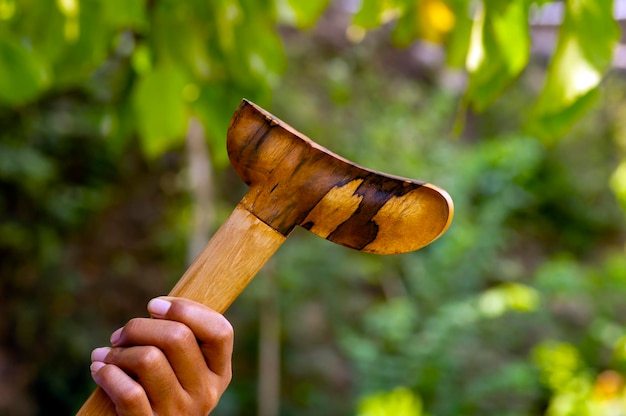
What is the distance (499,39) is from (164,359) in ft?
2.10

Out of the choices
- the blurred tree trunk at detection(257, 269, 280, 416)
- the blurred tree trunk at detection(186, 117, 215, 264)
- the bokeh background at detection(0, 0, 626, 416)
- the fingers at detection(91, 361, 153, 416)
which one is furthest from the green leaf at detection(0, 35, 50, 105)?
the blurred tree trunk at detection(257, 269, 280, 416)

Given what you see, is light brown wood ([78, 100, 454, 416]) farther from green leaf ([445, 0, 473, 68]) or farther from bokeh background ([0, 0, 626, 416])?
bokeh background ([0, 0, 626, 416])

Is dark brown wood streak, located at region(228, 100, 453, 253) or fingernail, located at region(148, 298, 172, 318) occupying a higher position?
dark brown wood streak, located at region(228, 100, 453, 253)

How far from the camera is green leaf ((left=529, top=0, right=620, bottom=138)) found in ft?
2.88

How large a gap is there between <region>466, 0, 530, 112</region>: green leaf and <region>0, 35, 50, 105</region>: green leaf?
0.77 metres

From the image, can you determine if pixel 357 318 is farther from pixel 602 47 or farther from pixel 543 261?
pixel 602 47

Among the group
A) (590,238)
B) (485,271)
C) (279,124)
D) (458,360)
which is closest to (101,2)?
(279,124)

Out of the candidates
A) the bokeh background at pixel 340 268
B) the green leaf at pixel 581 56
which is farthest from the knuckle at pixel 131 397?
the bokeh background at pixel 340 268

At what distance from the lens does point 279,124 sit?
590 mm

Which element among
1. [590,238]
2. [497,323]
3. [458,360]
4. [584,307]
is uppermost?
[590,238]

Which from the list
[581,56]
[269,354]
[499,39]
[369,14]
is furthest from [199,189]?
[581,56]

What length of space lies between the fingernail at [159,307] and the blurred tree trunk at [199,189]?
3.60 m

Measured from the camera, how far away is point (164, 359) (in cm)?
59

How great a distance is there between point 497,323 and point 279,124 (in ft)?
12.2
